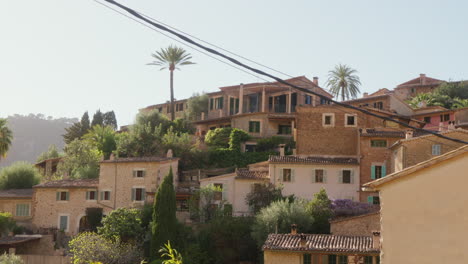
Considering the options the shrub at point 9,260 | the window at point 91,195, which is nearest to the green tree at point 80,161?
the window at point 91,195

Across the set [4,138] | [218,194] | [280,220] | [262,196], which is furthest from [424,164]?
[4,138]

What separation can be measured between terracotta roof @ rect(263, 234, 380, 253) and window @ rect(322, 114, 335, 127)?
1872 cm

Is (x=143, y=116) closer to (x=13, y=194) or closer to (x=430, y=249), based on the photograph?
(x=13, y=194)

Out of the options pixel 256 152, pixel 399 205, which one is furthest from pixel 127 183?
pixel 399 205

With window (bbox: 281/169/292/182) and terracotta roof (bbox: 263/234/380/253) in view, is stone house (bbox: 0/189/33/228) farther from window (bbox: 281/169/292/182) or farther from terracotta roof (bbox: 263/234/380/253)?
terracotta roof (bbox: 263/234/380/253)

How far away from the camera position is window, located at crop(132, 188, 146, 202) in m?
52.1

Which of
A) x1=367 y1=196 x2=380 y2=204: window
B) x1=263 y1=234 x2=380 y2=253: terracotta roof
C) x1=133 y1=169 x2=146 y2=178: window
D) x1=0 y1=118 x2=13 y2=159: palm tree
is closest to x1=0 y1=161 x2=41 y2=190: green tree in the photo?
x1=0 y1=118 x2=13 y2=159: palm tree

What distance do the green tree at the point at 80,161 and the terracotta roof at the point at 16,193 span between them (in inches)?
189

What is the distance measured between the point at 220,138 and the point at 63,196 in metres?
17.0

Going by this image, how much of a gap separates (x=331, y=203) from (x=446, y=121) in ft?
83.0

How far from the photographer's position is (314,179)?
4991 centimetres

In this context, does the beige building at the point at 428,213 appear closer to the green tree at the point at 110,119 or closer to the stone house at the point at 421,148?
the stone house at the point at 421,148

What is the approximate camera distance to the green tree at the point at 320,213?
4431 cm

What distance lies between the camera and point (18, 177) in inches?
2340
